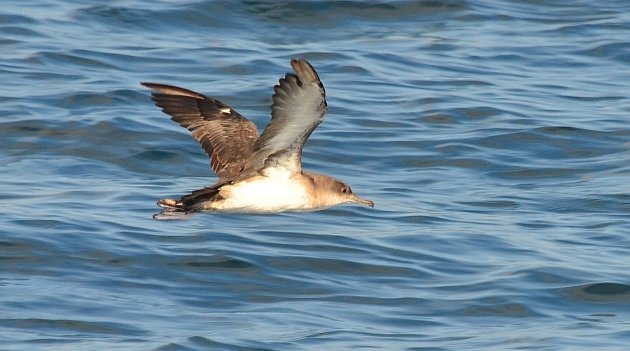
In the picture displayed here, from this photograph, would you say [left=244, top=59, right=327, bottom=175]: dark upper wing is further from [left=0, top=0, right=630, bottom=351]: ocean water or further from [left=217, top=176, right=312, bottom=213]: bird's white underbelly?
[left=0, top=0, right=630, bottom=351]: ocean water

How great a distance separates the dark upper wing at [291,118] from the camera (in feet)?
25.9

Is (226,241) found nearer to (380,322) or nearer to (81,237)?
(81,237)

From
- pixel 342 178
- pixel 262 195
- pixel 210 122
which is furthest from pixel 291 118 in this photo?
pixel 342 178

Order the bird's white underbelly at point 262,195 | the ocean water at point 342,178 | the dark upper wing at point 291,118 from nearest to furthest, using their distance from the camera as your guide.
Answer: the dark upper wing at point 291,118 → the bird's white underbelly at point 262,195 → the ocean water at point 342,178

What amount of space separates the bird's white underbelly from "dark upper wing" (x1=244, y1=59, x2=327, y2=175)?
107 millimetres

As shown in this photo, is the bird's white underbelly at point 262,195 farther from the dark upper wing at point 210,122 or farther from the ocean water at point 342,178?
the ocean water at point 342,178

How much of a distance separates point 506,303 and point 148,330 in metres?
2.50

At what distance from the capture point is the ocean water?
372 inches

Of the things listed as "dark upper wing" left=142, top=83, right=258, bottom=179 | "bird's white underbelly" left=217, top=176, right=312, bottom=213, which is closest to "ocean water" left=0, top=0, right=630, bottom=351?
"bird's white underbelly" left=217, top=176, right=312, bottom=213

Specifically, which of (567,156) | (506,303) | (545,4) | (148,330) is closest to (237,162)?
(148,330)

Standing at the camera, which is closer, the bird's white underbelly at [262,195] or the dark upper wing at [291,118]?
the dark upper wing at [291,118]

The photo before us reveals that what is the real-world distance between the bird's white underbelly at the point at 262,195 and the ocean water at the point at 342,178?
81 centimetres

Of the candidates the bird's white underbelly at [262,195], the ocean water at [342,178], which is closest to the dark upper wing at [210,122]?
the bird's white underbelly at [262,195]

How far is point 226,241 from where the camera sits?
423 inches
